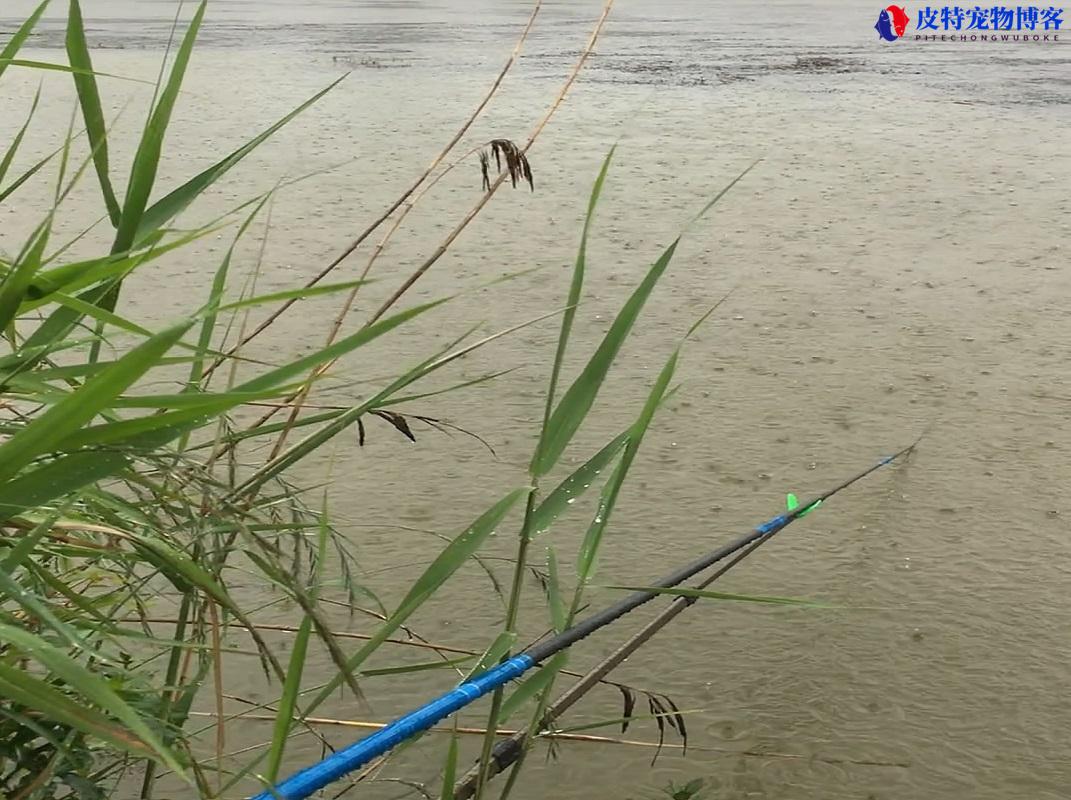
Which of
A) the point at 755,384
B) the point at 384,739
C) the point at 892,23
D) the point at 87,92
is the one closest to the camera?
the point at 384,739

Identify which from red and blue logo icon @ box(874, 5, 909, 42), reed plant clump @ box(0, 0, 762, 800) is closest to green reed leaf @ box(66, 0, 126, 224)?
reed plant clump @ box(0, 0, 762, 800)

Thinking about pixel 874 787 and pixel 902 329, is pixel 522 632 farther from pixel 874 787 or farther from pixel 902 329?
pixel 902 329

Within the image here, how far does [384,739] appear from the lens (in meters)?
0.96

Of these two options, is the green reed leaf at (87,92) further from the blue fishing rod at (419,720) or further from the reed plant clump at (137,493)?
the blue fishing rod at (419,720)

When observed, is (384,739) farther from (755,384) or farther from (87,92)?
(755,384)

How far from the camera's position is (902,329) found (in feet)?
10.4

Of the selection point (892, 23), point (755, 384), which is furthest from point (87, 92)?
point (892, 23)

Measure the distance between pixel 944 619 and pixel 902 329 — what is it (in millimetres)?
1295

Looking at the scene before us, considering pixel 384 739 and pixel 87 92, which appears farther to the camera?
pixel 87 92

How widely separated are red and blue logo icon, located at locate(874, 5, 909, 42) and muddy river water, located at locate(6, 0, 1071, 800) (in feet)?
10.6

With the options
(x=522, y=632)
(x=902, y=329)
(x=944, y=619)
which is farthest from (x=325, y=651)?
(x=902, y=329)

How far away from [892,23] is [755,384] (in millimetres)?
8248

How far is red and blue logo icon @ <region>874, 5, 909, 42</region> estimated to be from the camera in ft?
31.5

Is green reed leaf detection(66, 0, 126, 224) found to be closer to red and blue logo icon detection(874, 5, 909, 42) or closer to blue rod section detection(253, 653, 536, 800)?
blue rod section detection(253, 653, 536, 800)
